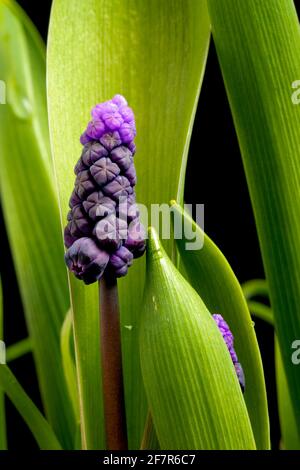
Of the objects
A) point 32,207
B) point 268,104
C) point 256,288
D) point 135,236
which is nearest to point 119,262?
point 135,236

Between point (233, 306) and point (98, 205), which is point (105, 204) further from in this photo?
point (233, 306)

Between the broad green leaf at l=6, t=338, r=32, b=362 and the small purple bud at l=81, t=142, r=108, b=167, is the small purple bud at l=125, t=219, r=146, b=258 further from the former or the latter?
the broad green leaf at l=6, t=338, r=32, b=362

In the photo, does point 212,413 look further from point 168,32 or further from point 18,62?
point 18,62

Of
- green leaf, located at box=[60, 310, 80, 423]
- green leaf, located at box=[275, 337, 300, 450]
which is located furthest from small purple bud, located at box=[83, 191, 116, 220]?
green leaf, located at box=[275, 337, 300, 450]

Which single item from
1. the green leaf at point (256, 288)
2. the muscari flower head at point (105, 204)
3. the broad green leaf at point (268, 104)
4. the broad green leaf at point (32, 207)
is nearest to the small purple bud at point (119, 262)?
the muscari flower head at point (105, 204)

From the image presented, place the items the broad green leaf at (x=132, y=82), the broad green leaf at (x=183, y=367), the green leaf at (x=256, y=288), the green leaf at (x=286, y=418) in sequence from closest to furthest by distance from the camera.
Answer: the broad green leaf at (x=183, y=367), the broad green leaf at (x=132, y=82), the green leaf at (x=286, y=418), the green leaf at (x=256, y=288)

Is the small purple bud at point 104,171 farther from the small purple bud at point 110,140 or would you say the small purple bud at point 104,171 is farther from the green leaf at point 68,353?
the green leaf at point 68,353
